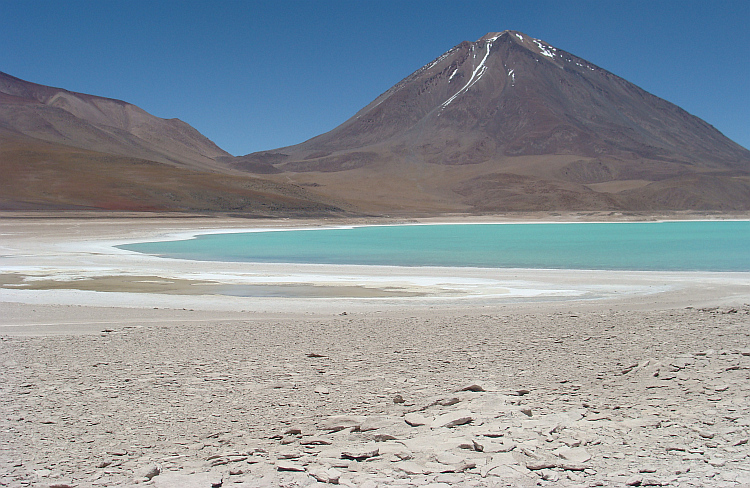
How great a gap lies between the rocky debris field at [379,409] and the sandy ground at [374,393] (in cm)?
2

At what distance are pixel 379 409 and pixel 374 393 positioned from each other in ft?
1.38

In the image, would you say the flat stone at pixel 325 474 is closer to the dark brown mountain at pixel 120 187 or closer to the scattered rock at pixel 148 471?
the scattered rock at pixel 148 471

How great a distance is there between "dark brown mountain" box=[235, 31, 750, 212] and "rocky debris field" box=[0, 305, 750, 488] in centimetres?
8077

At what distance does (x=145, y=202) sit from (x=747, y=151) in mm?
178300

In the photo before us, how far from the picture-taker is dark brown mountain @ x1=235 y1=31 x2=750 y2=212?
102688 millimetres

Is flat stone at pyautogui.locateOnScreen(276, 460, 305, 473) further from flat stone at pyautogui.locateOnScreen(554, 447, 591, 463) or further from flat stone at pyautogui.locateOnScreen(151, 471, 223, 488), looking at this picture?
flat stone at pyautogui.locateOnScreen(554, 447, 591, 463)

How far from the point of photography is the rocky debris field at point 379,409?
376 centimetres

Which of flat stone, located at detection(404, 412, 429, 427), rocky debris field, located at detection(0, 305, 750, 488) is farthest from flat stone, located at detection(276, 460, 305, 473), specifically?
flat stone, located at detection(404, 412, 429, 427)

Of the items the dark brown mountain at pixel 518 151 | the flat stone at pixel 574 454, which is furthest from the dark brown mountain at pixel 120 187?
the flat stone at pixel 574 454

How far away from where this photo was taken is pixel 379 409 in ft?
15.9

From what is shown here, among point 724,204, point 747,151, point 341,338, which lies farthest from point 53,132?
point 747,151

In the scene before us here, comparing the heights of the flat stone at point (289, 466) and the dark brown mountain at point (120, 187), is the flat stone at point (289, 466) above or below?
below

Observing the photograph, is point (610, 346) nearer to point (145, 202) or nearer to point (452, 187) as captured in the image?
point (145, 202)

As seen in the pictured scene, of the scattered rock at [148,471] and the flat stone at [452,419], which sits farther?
the flat stone at [452,419]
